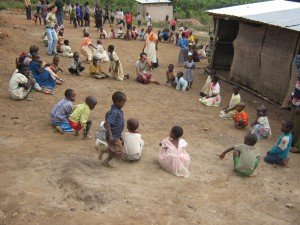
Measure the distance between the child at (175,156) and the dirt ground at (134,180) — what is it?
123 millimetres

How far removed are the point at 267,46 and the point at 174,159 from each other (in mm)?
6223

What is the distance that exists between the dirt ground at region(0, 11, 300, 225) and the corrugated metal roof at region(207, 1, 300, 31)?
2.59 metres

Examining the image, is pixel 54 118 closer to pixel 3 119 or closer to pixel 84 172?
pixel 3 119

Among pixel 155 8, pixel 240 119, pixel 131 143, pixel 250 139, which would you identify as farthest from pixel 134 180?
pixel 155 8

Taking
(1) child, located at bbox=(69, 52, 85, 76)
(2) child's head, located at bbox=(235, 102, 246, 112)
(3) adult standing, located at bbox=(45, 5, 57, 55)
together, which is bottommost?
(2) child's head, located at bbox=(235, 102, 246, 112)

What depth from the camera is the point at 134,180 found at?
5.14 meters

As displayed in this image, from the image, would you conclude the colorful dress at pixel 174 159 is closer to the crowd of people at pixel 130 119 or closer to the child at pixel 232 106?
the crowd of people at pixel 130 119

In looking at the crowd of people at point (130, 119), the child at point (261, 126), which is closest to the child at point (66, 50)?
the crowd of people at point (130, 119)

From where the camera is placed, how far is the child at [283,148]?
6.29 m

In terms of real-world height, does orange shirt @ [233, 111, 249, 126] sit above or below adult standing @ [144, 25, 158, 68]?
below

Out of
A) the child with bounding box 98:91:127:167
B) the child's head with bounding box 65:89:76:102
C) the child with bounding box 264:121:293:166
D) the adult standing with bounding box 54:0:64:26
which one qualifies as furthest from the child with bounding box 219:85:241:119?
the adult standing with bounding box 54:0:64:26

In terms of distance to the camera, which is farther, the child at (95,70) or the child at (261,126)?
the child at (95,70)

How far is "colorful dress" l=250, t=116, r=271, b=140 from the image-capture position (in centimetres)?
766

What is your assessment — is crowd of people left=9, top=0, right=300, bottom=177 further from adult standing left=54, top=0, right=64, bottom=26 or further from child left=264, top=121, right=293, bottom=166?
adult standing left=54, top=0, right=64, bottom=26
